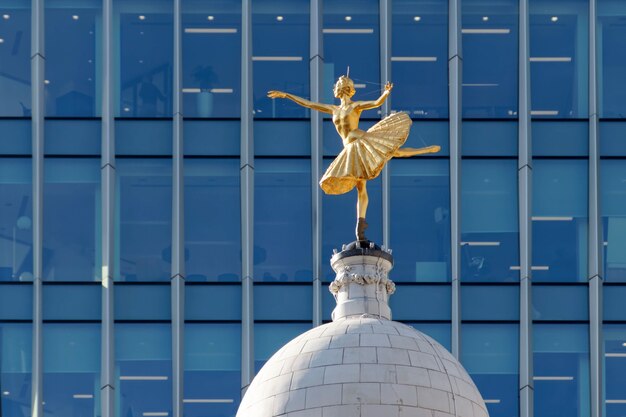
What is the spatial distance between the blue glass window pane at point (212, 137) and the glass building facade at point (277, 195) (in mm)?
87

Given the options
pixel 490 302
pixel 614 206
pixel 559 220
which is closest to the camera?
pixel 490 302

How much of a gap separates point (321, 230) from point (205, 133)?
4.48 meters

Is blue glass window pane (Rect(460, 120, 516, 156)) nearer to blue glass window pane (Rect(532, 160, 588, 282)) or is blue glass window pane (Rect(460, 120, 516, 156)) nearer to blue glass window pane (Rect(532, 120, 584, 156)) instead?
blue glass window pane (Rect(532, 120, 584, 156))

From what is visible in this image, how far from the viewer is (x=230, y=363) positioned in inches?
3014

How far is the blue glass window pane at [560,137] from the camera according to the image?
77.8m

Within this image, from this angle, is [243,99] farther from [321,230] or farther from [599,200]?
[599,200]

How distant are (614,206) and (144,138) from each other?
542 inches

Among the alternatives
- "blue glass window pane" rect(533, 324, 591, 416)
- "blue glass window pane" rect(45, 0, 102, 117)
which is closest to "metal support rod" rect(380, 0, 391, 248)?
"blue glass window pane" rect(533, 324, 591, 416)

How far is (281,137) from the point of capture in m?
77.9

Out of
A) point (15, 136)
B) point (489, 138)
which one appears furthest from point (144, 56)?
point (489, 138)

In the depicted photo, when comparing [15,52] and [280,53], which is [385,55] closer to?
[280,53]

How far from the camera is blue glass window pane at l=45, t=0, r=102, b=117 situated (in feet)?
258

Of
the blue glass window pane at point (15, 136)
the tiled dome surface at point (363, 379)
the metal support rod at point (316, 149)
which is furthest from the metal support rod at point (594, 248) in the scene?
the tiled dome surface at point (363, 379)

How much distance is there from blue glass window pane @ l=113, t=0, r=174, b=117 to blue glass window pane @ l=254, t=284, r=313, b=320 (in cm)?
610
